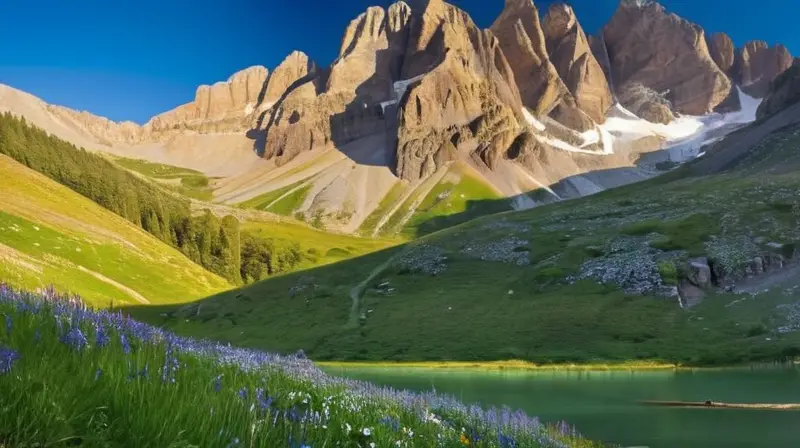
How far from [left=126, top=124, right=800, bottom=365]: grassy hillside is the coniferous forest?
198ft

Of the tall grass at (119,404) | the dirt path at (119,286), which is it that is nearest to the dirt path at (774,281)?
the tall grass at (119,404)

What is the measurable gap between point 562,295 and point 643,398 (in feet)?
164

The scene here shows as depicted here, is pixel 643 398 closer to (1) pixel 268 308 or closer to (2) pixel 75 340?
(2) pixel 75 340

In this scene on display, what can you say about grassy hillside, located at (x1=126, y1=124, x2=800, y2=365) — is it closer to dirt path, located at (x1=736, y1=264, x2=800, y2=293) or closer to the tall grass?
dirt path, located at (x1=736, y1=264, x2=800, y2=293)

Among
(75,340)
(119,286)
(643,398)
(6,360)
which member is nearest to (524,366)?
(643,398)

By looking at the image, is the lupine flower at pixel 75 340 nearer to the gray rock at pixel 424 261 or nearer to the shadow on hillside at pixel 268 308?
A: the shadow on hillside at pixel 268 308

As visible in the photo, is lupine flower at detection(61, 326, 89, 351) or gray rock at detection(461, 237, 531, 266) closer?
lupine flower at detection(61, 326, 89, 351)

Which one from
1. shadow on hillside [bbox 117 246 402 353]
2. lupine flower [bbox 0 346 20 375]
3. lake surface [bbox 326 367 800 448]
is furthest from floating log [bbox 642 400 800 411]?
shadow on hillside [bbox 117 246 402 353]

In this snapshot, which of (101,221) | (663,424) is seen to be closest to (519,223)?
(101,221)

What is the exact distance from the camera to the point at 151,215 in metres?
186

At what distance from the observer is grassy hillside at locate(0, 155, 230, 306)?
3846 inches

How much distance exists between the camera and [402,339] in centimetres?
8406

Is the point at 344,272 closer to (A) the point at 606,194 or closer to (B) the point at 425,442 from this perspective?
(A) the point at 606,194

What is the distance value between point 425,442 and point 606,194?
191 metres
